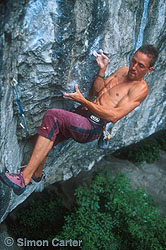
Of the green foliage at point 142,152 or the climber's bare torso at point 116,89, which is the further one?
the green foliage at point 142,152

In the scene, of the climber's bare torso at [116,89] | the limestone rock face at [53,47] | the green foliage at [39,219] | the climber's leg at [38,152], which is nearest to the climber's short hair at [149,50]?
the climber's bare torso at [116,89]

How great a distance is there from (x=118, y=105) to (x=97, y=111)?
0.93 feet

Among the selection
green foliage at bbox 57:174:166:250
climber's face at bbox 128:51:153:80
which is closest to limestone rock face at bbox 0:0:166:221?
climber's face at bbox 128:51:153:80

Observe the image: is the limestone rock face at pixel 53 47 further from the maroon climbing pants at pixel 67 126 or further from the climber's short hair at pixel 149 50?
the climber's short hair at pixel 149 50

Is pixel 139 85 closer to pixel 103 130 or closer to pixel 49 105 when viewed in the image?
pixel 103 130

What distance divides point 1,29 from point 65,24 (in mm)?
895

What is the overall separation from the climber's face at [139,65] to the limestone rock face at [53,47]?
56 centimetres

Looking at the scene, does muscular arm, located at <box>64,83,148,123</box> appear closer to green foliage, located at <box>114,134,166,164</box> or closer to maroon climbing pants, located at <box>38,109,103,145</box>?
maroon climbing pants, located at <box>38,109,103,145</box>

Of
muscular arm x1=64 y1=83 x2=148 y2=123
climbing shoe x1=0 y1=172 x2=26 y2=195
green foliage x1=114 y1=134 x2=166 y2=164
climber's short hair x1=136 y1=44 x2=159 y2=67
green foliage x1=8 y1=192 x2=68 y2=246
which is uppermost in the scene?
climber's short hair x1=136 y1=44 x2=159 y2=67

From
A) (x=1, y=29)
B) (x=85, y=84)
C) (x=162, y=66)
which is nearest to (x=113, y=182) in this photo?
(x=162, y=66)

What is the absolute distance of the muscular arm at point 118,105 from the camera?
9.62ft

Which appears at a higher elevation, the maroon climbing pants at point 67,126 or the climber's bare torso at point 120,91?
the climber's bare torso at point 120,91

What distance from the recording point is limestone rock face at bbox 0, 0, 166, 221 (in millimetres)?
2365

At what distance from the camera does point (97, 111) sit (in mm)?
2980
